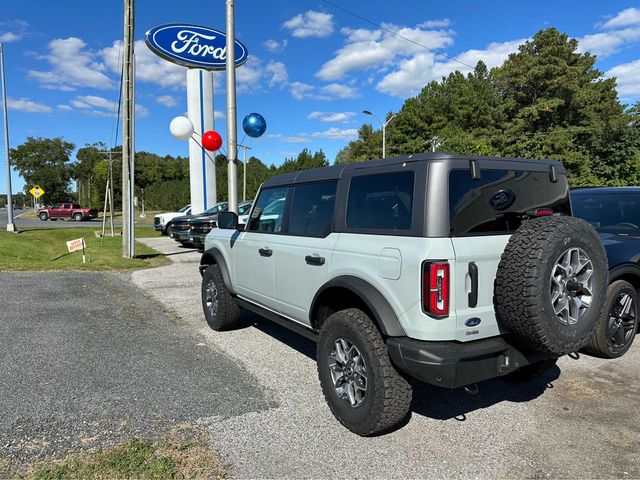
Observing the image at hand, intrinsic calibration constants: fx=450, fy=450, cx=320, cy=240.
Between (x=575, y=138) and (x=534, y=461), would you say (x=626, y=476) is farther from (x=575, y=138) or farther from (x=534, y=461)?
(x=575, y=138)

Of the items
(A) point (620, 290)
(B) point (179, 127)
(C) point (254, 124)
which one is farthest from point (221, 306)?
(B) point (179, 127)

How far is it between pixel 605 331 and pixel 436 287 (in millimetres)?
2829

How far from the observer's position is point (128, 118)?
1213cm

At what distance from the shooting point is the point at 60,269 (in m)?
10.6

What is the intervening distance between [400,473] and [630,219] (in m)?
4.28

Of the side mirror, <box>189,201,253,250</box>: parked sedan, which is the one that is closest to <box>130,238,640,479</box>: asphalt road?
the side mirror

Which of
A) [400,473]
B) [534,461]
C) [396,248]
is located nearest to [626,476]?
[534,461]

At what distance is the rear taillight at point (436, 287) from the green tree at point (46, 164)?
76.1 metres

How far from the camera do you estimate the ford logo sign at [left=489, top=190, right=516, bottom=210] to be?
9.86ft

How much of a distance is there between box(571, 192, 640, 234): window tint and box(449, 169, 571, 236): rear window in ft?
7.85

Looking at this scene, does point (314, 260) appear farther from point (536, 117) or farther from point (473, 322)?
point (536, 117)

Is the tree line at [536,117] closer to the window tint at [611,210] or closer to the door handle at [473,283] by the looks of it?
the window tint at [611,210]

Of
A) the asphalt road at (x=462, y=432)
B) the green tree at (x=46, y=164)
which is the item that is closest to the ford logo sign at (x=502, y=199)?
the asphalt road at (x=462, y=432)

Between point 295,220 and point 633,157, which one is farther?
point 633,157
